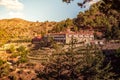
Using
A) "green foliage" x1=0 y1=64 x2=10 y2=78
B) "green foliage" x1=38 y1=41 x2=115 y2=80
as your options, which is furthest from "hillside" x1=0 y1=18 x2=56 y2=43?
"green foliage" x1=38 y1=41 x2=115 y2=80

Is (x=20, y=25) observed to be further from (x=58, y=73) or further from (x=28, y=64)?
(x=58, y=73)

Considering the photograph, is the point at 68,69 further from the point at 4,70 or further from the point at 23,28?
the point at 23,28

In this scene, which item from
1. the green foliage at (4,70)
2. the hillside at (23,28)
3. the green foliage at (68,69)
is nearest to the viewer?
the green foliage at (68,69)

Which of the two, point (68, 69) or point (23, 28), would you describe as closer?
point (68, 69)

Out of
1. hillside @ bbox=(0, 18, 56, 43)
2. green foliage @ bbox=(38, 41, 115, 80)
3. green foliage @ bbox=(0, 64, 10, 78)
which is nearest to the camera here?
green foliage @ bbox=(38, 41, 115, 80)

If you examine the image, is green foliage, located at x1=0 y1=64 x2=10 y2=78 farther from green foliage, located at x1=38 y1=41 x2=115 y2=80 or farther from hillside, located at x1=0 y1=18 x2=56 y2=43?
hillside, located at x1=0 y1=18 x2=56 y2=43

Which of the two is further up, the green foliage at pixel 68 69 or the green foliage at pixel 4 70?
the green foliage at pixel 68 69

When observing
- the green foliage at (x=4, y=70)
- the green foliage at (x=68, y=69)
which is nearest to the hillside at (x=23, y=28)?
the green foliage at (x=4, y=70)

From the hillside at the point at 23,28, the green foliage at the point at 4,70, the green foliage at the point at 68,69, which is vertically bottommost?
the green foliage at the point at 4,70

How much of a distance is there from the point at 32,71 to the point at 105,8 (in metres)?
43.8

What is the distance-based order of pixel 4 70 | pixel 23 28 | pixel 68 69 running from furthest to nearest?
1. pixel 23 28
2. pixel 4 70
3. pixel 68 69

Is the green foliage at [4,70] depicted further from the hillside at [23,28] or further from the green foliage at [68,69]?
the hillside at [23,28]

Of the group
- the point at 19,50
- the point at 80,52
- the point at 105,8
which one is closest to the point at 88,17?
the point at 19,50

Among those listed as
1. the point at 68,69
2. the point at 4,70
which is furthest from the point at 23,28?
the point at 68,69
